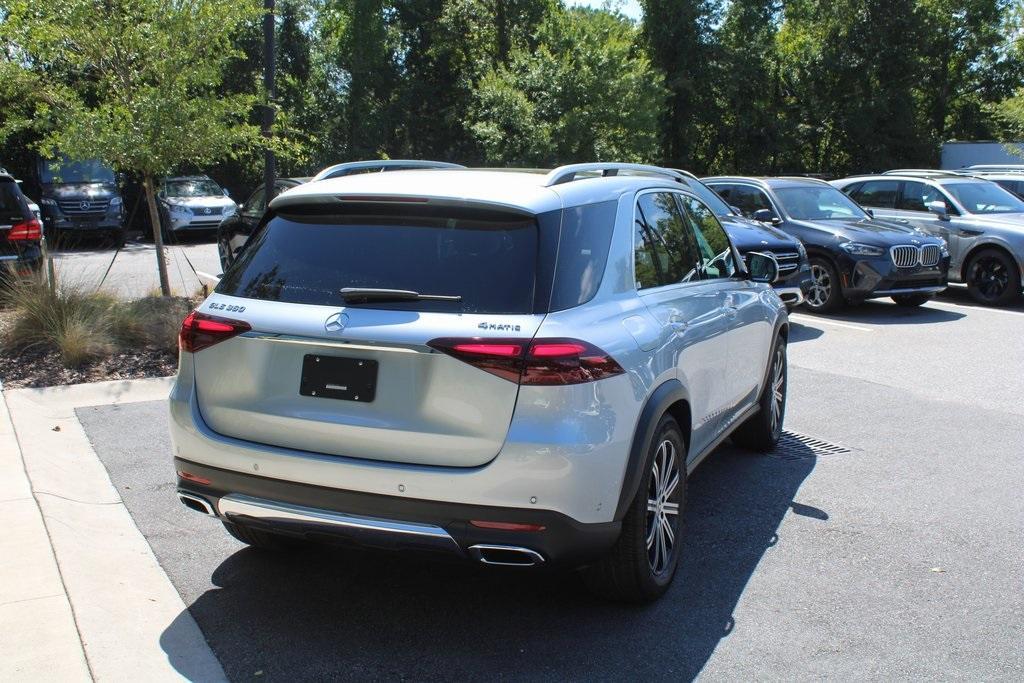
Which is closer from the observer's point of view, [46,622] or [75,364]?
[46,622]

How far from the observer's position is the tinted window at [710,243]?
17.9ft

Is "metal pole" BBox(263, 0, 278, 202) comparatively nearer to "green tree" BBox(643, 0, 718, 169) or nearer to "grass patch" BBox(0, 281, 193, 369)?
"grass patch" BBox(0, 281, 193, 369)

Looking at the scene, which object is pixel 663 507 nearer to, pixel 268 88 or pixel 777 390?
pixel 777 390

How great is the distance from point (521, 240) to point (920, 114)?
124ft

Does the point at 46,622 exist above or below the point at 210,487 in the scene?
below

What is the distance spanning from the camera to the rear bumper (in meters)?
3.62

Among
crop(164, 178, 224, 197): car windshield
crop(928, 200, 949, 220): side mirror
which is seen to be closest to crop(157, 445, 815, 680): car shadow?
crop(928, 200, 949, 220): side mirror

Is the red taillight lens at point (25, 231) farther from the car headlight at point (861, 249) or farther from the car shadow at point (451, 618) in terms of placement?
the car headlight at point (861, 249)

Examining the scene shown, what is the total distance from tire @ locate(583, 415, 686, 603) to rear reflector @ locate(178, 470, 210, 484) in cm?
157

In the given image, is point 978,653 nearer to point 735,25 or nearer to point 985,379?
point 985,379

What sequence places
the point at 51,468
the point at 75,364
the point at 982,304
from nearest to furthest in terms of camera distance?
the point at 51,468 < the point at 75,364 < the point at 982,304

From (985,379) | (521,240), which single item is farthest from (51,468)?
(985,379)

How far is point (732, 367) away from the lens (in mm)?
5484

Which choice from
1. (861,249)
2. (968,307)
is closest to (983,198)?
(968,307)
